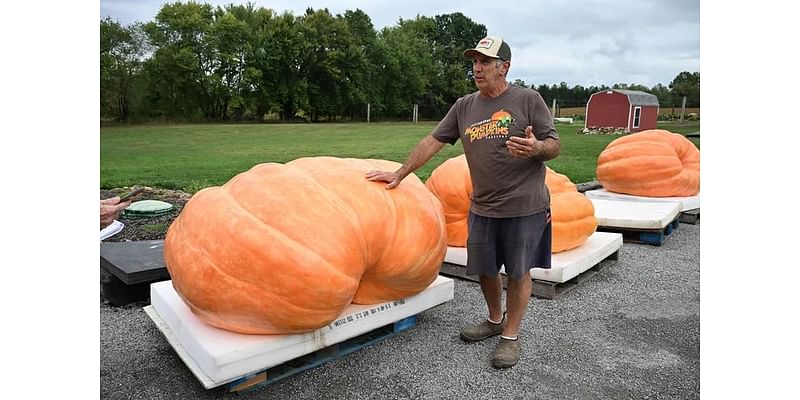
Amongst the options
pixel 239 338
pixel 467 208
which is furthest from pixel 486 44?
pixel 239 338

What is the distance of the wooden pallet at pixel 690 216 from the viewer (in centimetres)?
655

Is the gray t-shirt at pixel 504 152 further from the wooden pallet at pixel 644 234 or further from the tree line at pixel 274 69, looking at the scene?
the tree line at pixel 274 69

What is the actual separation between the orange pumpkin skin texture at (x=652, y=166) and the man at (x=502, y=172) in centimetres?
405

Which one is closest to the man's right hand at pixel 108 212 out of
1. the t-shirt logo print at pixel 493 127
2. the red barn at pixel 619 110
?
the t-shirt logo print at pixel 493 127

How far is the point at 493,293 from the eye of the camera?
Result: 3.17 metres

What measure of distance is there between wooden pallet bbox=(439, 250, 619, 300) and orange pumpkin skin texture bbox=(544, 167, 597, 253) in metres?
0.26

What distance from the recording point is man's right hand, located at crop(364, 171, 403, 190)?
286 centimetres

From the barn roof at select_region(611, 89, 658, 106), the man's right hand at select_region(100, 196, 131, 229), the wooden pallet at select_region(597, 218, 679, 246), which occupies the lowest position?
the wooden pallet at select_region(597, 218, 679, 246)

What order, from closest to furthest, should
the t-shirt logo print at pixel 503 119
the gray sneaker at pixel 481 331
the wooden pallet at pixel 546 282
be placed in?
the t-shirt logo print at pixel 503 119, the gray sneaker at pixel 481 331, the wooden pallet at pixel 546 282

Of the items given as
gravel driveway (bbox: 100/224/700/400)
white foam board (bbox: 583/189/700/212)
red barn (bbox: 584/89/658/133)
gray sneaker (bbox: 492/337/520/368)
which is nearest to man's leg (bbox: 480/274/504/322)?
gravel driveway (bbox: 100/224/700/400)

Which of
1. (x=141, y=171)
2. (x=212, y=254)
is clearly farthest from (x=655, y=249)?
(x=141, y=171)

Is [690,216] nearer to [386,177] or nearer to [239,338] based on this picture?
[386,177]

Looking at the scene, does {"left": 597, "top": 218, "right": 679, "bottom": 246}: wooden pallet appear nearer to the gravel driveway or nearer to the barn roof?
the gravel driveway

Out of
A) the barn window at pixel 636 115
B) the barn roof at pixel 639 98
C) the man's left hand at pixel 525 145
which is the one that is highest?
the barn roof at pixel 639 98
